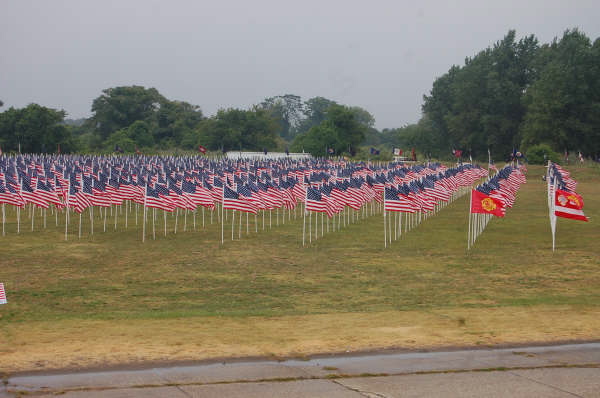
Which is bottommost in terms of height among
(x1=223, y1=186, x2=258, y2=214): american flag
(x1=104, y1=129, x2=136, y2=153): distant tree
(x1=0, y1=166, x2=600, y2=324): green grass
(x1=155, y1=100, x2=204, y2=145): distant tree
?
(x1=0, y1=166, x2=600, y2=324): green grass

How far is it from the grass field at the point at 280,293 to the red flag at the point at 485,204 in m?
2.00

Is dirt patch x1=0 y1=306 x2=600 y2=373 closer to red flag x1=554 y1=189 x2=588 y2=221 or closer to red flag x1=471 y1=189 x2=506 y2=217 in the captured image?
red flag x1=554 y1=189 x2=588 y2=221

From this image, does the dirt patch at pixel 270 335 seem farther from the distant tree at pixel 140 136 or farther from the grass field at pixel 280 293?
the distant tree at pixel 140 136

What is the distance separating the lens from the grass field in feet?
58.7

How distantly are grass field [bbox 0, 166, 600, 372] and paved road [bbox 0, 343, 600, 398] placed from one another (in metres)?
1.06

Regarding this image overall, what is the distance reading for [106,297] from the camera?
24531mm

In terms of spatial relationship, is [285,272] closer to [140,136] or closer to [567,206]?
[567,206]

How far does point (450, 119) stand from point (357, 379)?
130 metres

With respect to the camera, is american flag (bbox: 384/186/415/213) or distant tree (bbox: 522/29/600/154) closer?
american flag (bbox: 384/186/415/213)

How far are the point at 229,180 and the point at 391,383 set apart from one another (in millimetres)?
47021

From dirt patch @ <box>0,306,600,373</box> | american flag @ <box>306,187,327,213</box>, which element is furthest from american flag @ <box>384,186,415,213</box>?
dirt patch @ <box>0,306,600,373</box>

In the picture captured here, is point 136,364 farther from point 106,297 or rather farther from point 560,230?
point 560,230

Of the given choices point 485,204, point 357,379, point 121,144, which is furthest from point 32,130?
point 357,379

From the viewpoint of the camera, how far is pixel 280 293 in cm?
2534
